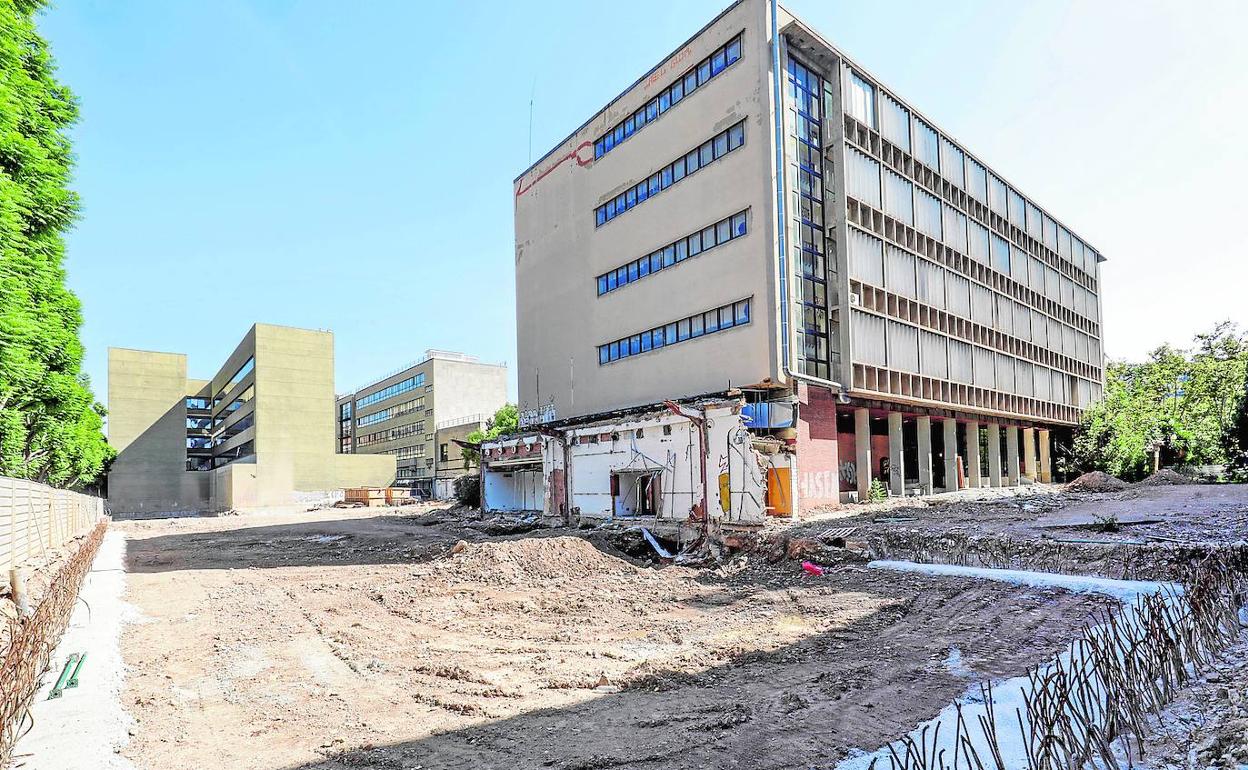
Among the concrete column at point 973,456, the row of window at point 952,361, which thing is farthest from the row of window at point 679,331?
the concrete column at point 973,456

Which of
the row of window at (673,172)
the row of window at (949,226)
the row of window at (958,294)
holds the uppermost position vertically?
the row of window at (673,172)

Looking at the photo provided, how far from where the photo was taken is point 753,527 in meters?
19.3

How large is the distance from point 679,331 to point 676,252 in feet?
11.2

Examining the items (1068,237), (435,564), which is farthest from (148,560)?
(1068,237)

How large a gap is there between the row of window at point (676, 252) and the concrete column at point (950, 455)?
16.7m

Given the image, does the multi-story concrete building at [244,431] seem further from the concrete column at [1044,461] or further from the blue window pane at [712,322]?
the concrete column at [1044,461]

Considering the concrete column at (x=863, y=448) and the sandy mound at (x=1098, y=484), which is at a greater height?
the concrete column at (x=863, y=448)

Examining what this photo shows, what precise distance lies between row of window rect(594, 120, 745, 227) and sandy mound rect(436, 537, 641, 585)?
58.7 feet

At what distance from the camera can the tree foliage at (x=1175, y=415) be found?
40.2 meters

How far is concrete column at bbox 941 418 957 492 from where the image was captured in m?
36.6

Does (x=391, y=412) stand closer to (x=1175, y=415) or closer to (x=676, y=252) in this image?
(x=676, y=252)

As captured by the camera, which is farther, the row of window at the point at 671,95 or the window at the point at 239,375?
the window at the point at 239,375

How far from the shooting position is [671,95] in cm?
3164

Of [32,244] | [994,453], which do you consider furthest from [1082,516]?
[32,244]
